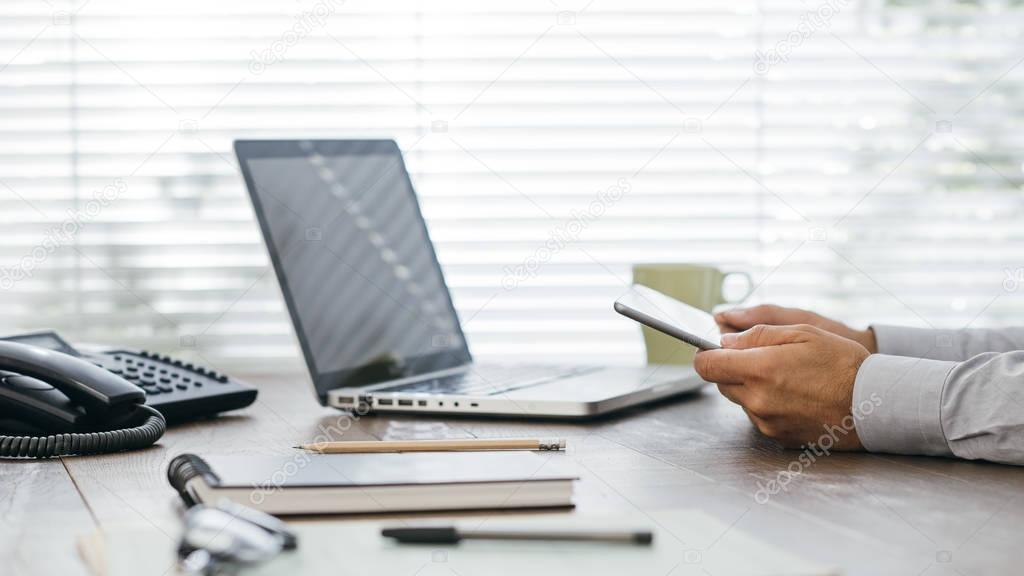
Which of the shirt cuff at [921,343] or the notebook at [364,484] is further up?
the notebook at [364,484]

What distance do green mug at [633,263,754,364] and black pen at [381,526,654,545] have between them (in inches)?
32.4

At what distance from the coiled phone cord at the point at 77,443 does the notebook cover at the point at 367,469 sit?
217 millimetres

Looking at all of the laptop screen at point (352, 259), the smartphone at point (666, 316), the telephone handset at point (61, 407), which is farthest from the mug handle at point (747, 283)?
the telephone handset at point (61, 407)

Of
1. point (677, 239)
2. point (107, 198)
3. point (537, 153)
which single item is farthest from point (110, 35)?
point (677, 239)

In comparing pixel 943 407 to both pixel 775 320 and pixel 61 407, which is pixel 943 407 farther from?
pixel 61 407

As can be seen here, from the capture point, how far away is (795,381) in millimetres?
980

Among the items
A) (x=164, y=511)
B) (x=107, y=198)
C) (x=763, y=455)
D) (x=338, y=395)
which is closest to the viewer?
(x=164, y=511)

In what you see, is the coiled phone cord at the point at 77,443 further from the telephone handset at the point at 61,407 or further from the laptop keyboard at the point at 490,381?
the laptop keyboard at the point at 490,381

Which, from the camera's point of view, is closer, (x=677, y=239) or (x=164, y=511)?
(x=164, y=511)

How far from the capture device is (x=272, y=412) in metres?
1.22

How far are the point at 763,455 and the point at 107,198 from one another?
3.99 ft

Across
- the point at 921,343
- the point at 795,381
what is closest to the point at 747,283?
the point at 921,343

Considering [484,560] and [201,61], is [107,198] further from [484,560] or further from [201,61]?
[484,560]

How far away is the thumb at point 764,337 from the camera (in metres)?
1.02
